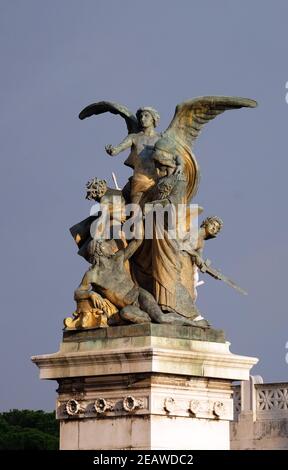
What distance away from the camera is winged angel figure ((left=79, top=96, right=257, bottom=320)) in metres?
21.1

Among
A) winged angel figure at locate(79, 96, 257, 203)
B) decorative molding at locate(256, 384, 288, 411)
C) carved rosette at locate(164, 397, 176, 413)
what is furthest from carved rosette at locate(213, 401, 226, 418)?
decorative molding at locate(256, 384, 288, 411)

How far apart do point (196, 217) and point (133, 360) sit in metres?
2.28

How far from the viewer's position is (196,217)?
21.8 metres

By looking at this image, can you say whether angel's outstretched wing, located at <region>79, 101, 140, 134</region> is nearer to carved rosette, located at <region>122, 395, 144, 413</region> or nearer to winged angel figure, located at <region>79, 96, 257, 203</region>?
winged angel figure, located at <region>79, 96, 257, 203</region>

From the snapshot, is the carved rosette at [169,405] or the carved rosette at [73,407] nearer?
the carved rosette at [169,405]

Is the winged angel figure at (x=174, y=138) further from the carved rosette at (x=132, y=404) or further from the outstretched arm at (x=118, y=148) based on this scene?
the carved rosette at (x=132, y=404)

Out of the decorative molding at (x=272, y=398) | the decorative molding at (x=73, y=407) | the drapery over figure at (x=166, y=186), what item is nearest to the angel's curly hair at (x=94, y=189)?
the drapery over figure at (x=166, y=186)

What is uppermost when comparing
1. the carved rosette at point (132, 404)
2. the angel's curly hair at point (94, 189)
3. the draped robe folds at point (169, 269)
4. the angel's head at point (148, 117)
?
the angel's head at point (148, 117)

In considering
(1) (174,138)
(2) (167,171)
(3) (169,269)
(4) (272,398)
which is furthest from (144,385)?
(4) (272,398)

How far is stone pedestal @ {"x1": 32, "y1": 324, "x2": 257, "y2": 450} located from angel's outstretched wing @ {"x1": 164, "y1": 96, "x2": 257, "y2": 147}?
8.47 feet

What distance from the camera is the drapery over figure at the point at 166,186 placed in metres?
21.1

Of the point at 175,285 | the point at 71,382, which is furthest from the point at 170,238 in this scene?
the point at 71,382
